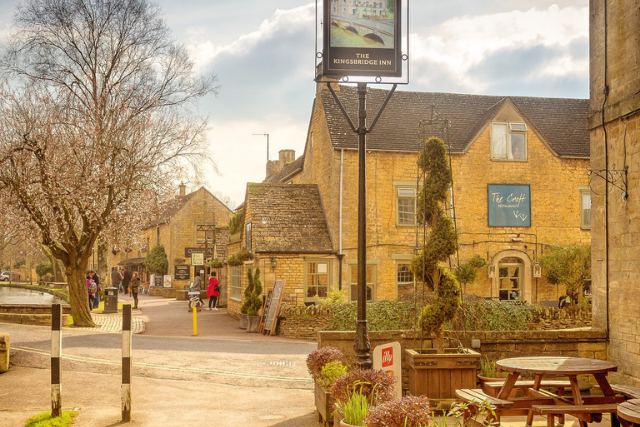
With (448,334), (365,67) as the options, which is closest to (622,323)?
(448,334)

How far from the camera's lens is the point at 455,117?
91.0ft

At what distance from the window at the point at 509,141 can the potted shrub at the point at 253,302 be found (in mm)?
10154

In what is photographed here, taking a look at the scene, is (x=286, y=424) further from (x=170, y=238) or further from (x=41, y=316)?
(x=170, y=238)

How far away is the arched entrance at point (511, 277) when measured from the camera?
83.2 ft

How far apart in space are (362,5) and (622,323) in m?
5.58

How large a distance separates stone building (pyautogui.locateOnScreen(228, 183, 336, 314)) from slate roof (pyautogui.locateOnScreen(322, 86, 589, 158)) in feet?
9.59

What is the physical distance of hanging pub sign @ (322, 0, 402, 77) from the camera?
333 inches

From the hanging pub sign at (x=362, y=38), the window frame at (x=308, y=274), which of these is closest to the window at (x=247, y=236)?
the window frame at (x=308, y=274)

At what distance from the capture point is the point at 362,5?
8.58 metres

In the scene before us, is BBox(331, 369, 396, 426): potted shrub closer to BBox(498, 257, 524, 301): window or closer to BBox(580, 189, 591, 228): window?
BBox(498, 257, 524, 301): window

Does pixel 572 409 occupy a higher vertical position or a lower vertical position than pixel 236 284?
lower

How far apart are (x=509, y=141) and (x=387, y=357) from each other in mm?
19751

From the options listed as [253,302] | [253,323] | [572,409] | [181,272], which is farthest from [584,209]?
[181,272]

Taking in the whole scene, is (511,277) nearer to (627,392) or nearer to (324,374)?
(324,374)
